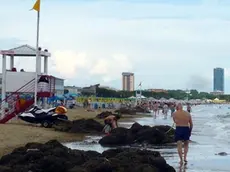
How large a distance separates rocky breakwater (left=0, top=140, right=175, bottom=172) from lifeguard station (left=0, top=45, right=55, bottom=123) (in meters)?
15.8

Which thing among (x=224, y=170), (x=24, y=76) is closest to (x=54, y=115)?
(x=24, y=76)

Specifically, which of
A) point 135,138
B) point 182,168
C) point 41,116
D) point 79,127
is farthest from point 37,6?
point 182,168

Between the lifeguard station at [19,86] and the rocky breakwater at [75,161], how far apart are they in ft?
52.0

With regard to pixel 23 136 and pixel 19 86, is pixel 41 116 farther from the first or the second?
pixel 23 136

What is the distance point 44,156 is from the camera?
448 inches

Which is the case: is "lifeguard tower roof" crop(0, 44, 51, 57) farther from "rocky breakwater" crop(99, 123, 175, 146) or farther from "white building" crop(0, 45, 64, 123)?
"rocky breakwater" crop(99, 123, 175, 146)

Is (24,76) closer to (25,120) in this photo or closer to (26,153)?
(25,120)

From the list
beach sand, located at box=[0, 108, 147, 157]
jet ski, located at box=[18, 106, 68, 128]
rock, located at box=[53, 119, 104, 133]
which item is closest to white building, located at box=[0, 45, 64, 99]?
jet ski, located at box=[18, 106, 68, 128]

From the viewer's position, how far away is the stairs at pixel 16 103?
2802 centimetres

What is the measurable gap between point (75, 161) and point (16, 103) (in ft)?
56.4

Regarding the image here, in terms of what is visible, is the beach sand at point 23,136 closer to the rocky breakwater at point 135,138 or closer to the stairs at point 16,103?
the rocky breakwater at point 135,138

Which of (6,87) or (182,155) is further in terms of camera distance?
(6,87)

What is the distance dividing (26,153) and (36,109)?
15198mm

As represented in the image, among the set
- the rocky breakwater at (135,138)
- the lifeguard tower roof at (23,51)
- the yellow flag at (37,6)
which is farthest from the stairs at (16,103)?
the rocky breakwater at (135,138)
